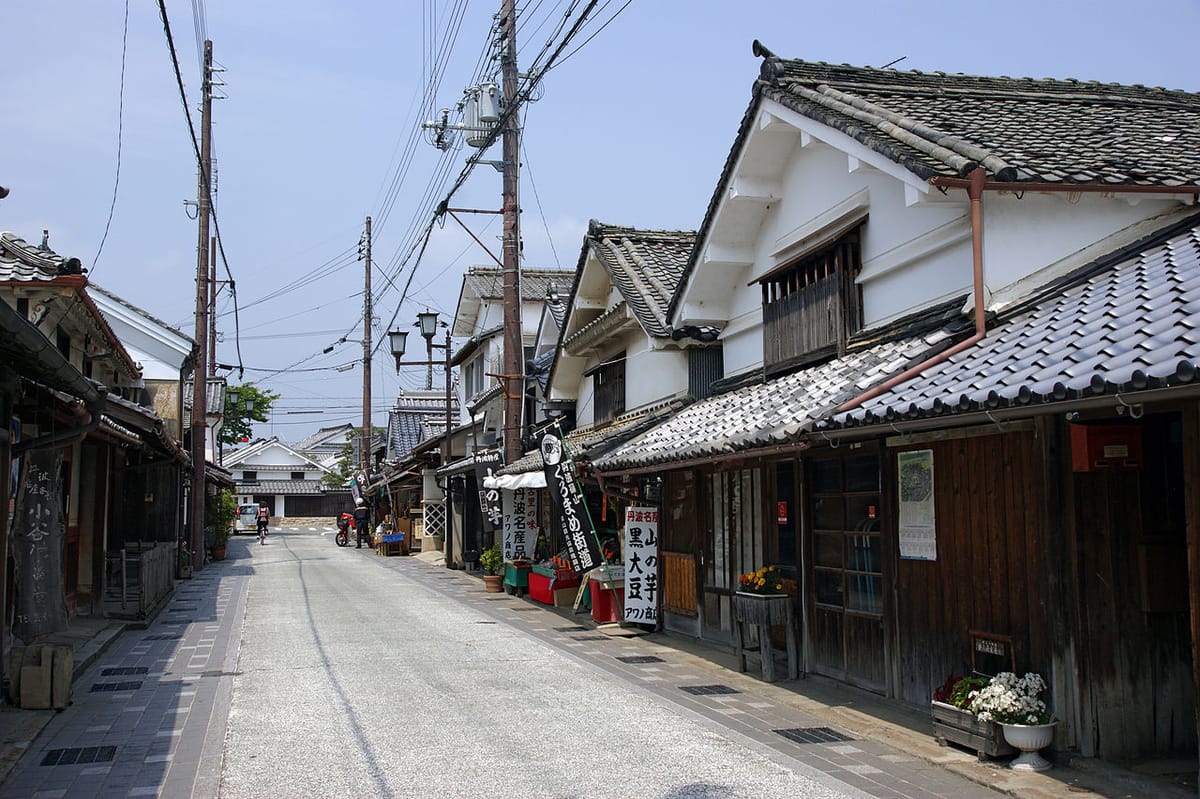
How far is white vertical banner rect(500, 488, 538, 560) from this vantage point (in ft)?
84.4

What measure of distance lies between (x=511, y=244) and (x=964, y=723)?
47.1 feet

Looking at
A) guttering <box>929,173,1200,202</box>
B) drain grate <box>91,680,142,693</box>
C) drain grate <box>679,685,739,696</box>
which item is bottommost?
Answer: drain grate <box>679,685,739,696</box>

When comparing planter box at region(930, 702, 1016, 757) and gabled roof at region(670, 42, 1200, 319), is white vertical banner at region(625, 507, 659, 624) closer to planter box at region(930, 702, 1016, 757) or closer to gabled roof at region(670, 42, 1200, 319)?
gabled roof at region(670, 42, 1200, 319)

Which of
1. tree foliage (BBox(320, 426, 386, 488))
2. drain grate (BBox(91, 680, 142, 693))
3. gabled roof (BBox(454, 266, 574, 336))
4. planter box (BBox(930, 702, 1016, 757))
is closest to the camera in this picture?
planter box (BBox(930, 702, 1016, 757))

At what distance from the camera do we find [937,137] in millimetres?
10375

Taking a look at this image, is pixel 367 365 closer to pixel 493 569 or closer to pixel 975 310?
pixel 493 569

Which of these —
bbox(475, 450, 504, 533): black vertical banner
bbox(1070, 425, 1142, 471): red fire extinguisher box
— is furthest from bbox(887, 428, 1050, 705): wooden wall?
bbox(475, 450, 504, 533): black vertical banner

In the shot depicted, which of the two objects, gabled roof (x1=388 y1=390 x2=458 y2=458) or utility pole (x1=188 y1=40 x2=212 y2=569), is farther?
gabled roof (x1=388 y1=390 x2=458 y2=458)

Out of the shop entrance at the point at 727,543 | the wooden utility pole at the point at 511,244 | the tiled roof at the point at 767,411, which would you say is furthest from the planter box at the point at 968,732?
the wooden utility pole at the point at 511,244

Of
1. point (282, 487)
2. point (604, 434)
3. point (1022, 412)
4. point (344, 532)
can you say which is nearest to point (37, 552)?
point (1022, 412)

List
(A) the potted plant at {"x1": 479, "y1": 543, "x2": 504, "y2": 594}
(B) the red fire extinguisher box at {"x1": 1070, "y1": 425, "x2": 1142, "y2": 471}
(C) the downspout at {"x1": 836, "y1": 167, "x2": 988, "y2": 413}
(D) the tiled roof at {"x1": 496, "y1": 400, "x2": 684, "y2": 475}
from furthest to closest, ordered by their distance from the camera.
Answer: (A) the potted plant at {"x1": 479, "y1": 543, "x2": 504, "y2": 594} → (D) the tiled roof at {"x1": 496, "y1": 400, "x2": 684, "y2": 475} → (C) the downspout at {"x1": 836, "y1": 167, "x2": 988, "y2": 413} → (B) the red fire extinguisher box at {"x1": 1070, "y1": 425, "x2": 1142, "y2": 471}

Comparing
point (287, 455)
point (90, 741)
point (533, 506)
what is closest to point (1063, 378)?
point (90, 741)

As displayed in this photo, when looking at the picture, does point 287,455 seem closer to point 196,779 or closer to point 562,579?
point 562,579

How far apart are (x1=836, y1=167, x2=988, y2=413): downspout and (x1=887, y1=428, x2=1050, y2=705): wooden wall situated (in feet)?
2.71
